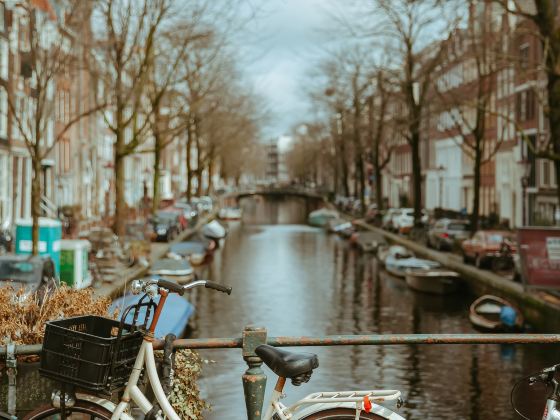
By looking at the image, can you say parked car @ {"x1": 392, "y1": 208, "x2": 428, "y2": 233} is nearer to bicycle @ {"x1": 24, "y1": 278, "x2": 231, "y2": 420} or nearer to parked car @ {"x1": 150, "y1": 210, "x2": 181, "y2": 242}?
parked car @ {"x1": 150, "y1": 210, "x2": 181, "y2": 242}

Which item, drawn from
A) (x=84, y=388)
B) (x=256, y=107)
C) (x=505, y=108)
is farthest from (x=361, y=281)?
(x=256, y=107)

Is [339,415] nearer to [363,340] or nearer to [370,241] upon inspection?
[363,340]

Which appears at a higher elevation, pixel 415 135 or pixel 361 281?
pixel 415 135

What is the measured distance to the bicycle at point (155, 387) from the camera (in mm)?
4711

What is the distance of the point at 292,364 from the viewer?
4.71m

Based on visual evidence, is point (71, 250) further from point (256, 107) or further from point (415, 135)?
point (256, 107)

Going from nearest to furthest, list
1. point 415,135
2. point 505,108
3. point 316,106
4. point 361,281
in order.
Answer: point 361,281 → point 415,135 → point 505,108 → point 316,106

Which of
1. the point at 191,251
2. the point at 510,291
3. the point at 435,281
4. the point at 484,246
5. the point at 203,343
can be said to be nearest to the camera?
the point at 203,343

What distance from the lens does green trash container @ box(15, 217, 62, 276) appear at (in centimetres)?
2497

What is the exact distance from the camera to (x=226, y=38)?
34.4 meters

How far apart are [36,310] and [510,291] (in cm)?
2174

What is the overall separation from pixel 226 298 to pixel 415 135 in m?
21.1

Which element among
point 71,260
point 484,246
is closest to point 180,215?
point 484,246

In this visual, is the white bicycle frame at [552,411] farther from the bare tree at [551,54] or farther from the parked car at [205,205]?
the parked car at [205,205]
